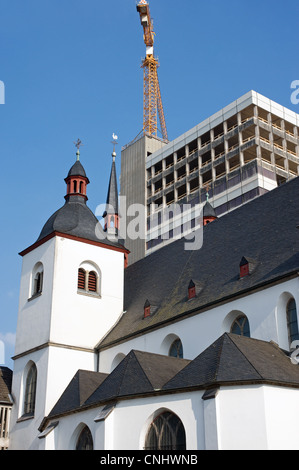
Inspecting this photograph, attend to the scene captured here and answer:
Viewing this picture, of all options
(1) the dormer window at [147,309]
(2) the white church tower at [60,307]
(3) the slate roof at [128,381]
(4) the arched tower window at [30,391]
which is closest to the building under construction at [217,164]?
(2) the white church tower at [60,307]

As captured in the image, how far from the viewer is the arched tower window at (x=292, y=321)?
20.1m

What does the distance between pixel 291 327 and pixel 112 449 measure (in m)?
6.84

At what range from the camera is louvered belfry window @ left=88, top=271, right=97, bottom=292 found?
31.4 metres

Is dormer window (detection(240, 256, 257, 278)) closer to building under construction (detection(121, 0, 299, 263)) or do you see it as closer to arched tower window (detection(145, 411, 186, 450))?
arched tower window (detection(145, 411, 186, 450))

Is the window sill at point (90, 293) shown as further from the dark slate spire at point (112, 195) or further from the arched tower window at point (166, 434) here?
the arched tower window at point (166, 434)

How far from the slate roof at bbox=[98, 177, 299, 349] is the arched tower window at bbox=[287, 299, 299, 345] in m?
0.98

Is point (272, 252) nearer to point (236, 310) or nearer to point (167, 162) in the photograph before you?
point (236, 310)

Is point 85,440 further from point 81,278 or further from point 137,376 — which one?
point 81,278

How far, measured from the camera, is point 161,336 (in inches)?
1000

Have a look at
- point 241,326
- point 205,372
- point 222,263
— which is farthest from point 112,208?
point 205,372

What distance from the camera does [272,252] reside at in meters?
22.7

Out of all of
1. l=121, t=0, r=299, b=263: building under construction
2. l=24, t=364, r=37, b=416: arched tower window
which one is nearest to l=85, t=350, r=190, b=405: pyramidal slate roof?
l=24, t=364, r=37, b=416: arched tower window

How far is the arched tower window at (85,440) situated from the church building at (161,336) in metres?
0.06
